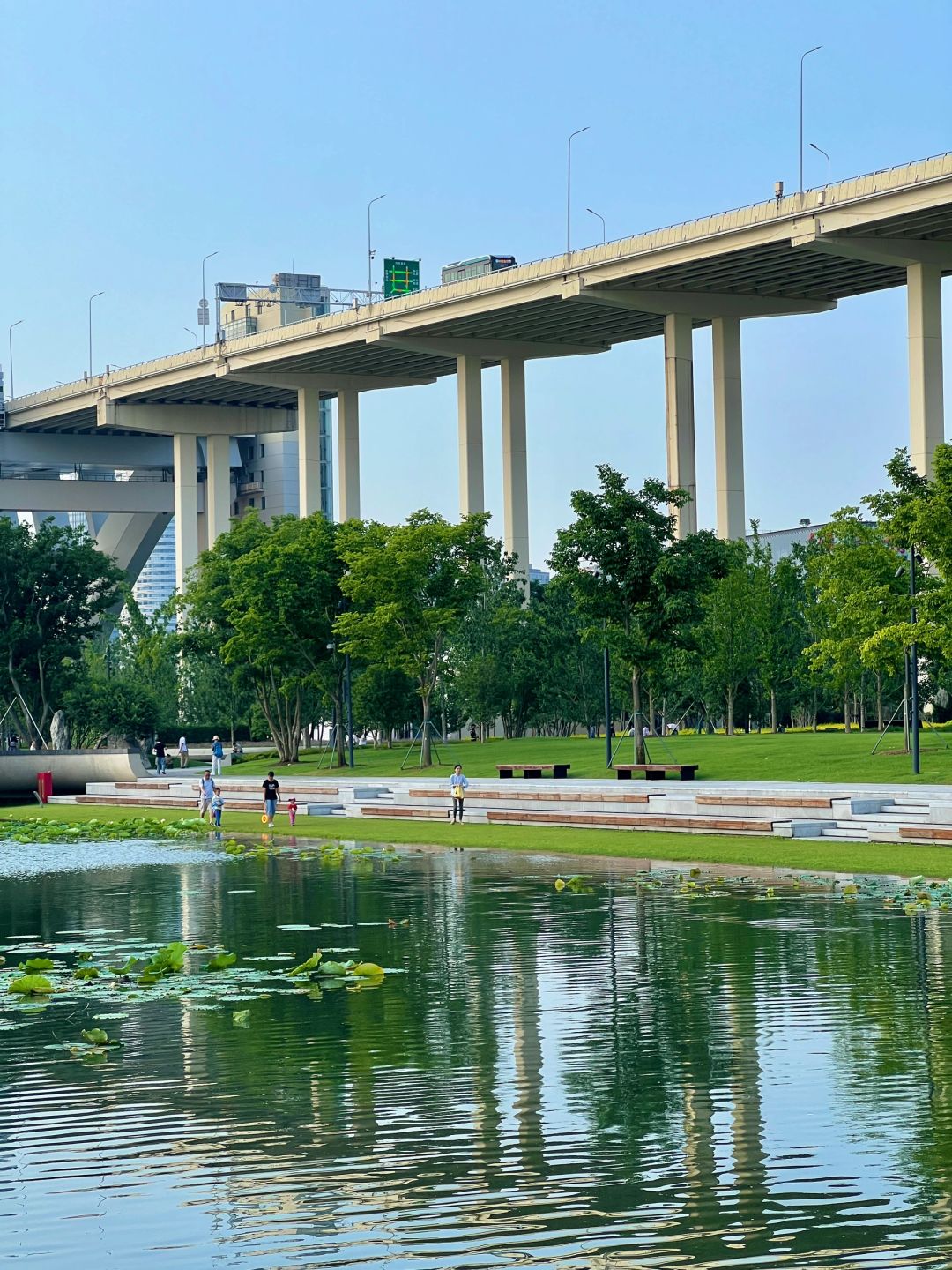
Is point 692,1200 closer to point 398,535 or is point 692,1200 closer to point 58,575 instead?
point 398,535

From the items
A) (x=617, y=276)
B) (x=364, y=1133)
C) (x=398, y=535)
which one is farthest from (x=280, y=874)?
(x=617, y=276)

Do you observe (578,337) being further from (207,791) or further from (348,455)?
(207,791)

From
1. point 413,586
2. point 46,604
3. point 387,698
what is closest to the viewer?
point 413,586

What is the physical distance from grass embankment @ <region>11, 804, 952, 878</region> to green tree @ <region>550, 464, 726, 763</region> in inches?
390

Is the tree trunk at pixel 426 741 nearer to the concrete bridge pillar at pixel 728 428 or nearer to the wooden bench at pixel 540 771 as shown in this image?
the wooden bench at pixel 540 771

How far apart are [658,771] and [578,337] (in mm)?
42543

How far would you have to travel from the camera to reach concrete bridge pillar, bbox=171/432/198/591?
103 meters

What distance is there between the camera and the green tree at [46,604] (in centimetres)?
7488

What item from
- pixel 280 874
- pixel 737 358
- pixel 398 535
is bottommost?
pixel 280 874

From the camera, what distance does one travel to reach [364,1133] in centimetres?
1005

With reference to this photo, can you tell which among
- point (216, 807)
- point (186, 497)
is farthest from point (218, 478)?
point (216, 807)

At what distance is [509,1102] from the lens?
1082cm

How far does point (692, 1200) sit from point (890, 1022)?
468 centimetres

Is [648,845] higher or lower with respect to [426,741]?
lower
